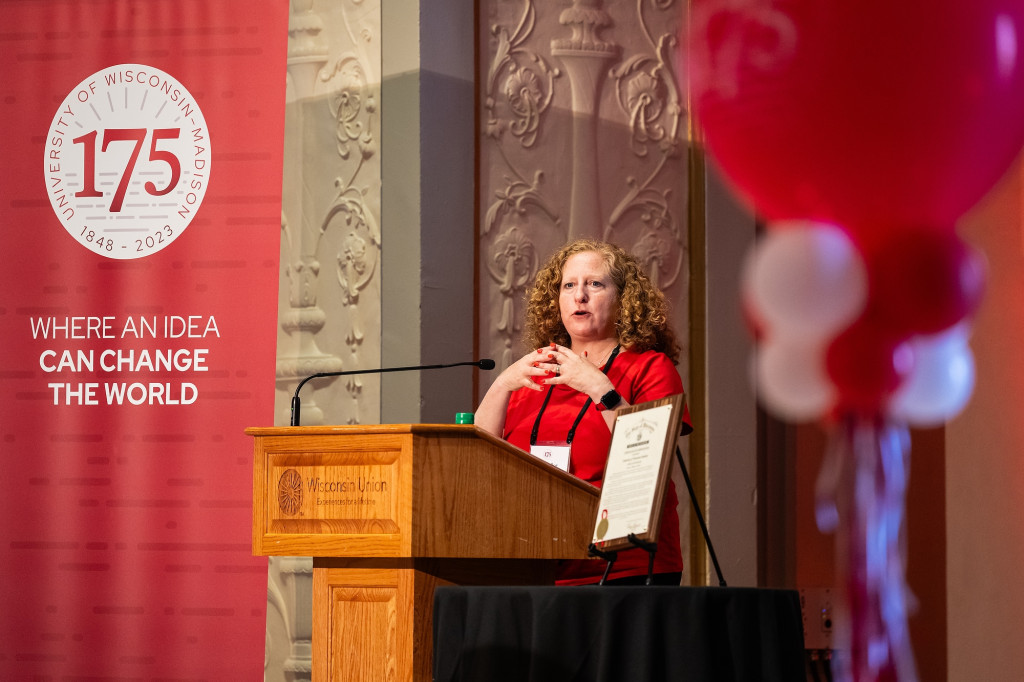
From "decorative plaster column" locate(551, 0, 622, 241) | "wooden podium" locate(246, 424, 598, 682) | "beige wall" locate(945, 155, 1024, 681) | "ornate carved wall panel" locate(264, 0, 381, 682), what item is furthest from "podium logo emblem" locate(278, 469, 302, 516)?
"beige wall" locate(945, 155, 1024, 681)

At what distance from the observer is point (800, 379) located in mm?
1093

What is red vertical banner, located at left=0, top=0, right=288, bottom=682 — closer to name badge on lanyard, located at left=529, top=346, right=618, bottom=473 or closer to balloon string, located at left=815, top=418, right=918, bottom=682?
name badge on lanyard, located at left=529, top=346, right=618, bottom=473

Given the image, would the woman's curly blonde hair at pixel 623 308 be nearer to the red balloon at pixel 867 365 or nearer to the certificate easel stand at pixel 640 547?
the certificate easel stand at pixel 640 547

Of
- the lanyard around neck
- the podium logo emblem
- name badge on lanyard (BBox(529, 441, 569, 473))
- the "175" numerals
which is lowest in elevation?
the podium logo emblem

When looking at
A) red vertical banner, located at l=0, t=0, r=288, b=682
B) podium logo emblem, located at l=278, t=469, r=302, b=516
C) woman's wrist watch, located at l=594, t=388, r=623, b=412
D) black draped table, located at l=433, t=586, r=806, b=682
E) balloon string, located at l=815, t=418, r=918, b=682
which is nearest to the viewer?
balloon string, located at l=815, t=418, r=918, b=682

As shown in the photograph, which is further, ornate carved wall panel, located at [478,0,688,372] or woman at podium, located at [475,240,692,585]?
ornate carved wall panel, located at [478,0,688,372]

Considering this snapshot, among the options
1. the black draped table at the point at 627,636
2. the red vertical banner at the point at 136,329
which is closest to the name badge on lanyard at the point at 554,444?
the black draped table at the point at 627,636

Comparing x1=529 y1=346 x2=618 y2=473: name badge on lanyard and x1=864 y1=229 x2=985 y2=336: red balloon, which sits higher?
x1=864 y1=229 x2=985 y2=336: red balloon

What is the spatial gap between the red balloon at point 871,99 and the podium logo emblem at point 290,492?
5.10 feet

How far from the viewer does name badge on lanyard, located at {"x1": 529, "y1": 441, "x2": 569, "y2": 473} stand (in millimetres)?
2779

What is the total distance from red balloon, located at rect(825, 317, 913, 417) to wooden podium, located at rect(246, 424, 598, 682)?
1339 millimetres

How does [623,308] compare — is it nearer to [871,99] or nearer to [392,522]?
[392,522]

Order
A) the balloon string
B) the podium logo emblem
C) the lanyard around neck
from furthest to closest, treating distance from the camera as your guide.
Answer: the lanyard around neck
the podium logo emblem
the balloon string

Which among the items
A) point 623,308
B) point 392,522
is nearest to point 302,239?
point 623,308
